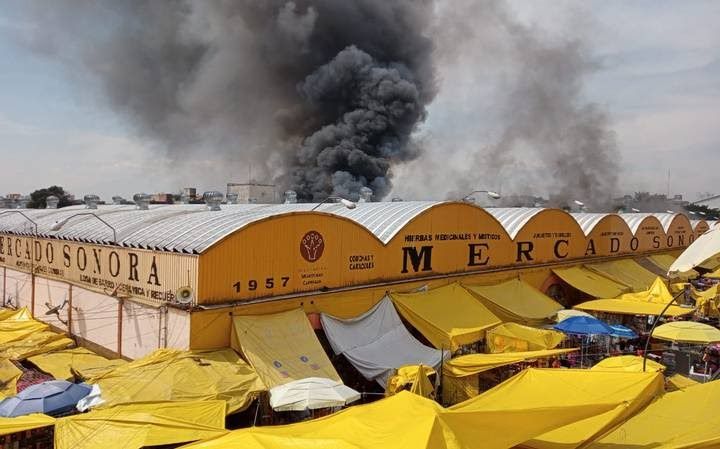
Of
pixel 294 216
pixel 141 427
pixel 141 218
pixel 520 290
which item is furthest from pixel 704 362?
pixel 141 218

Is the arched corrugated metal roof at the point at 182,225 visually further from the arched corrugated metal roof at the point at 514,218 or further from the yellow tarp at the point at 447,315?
the arched corrugated metal roof at the point at 514,218

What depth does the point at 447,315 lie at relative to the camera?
15156 mm

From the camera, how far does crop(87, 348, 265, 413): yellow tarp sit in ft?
30.7

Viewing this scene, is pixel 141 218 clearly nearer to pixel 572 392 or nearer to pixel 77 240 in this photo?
pixel 77 240

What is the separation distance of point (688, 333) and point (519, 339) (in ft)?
13.1

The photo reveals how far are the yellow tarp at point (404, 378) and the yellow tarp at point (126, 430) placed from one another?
12.4 feet

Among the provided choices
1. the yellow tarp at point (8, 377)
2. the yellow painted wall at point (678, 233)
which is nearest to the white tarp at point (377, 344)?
the yellow tarp at point (8, 377)

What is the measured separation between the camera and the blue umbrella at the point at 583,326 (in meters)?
14.8

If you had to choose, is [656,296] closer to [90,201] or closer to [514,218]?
[514,218]

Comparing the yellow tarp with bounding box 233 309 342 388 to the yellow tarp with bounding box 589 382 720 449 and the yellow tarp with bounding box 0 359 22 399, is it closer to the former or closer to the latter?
the yellow tarp with bounding box 0 359 22 399

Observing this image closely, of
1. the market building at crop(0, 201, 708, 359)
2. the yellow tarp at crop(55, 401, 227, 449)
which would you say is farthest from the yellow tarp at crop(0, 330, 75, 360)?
the yellow tarp at crop(55, 401, 227, 449)

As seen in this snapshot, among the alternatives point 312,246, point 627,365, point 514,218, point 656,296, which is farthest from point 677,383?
point 514,218

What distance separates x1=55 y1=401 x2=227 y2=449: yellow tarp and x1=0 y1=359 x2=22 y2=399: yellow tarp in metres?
3.77

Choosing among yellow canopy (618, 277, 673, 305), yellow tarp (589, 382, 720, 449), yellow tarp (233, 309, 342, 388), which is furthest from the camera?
yellow canopy (618, 277, 673, 305)
